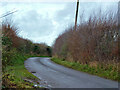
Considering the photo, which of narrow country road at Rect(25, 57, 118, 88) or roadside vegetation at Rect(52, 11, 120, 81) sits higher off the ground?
roadside vegetation at Rect(52, 11, 120, 81)

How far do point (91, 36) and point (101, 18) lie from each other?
184 centimetres

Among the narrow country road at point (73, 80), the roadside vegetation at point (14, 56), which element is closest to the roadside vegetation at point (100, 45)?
the narrow country road at point (73, 80)

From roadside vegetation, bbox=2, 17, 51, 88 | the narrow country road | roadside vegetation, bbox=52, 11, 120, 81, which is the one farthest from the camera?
roadside vegetation, bbox=52, 11, 120, 81

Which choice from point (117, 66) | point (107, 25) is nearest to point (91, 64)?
point (117, 66)

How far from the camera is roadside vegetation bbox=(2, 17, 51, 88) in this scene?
644cm

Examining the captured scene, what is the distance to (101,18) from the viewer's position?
12.5 metres

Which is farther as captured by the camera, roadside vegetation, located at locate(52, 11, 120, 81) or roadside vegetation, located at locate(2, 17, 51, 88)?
roadside vegetation, located at locate(52, 11, 120, 81)

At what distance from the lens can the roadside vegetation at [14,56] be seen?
6436mm

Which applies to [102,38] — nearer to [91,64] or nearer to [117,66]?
[91,64]

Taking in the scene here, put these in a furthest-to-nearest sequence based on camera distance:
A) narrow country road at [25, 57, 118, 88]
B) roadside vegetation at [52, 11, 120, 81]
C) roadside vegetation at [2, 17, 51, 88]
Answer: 1. roadside vegetation at [52, 11, 120, 81]
2. narrow country road at [25, 57, 118, 88]
3. roadside vegetation at [2, 17, 51, 88]

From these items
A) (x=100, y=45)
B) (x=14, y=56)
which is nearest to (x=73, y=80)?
(x=100, y=45)

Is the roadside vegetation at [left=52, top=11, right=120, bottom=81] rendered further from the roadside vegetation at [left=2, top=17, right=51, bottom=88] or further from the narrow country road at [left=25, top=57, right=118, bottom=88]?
the roadside vegetation at [left=2, top=17, right=51, bottom=88]

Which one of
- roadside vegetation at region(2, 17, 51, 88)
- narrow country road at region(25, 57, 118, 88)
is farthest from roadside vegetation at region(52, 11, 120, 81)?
roadside vegetation at region(2, 17, 51, 88)

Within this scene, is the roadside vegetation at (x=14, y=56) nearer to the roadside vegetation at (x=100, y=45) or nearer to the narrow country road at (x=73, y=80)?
the narrow country road at (x=73, y=80)
